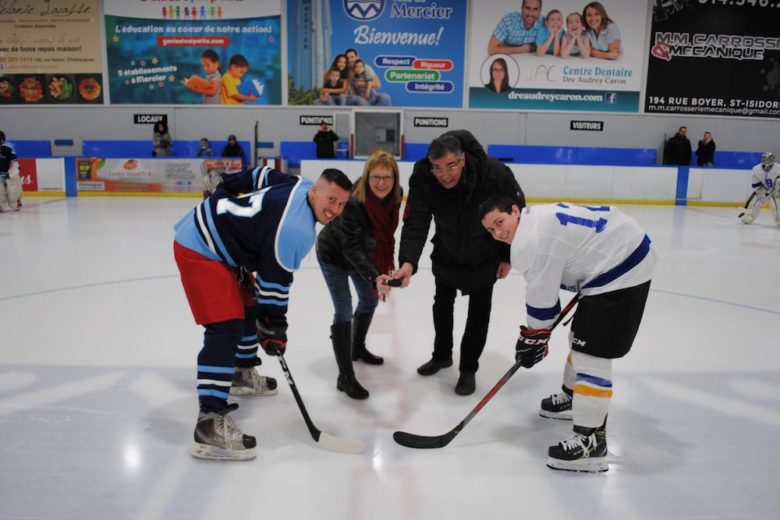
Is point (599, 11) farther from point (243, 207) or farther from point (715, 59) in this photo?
point (243, 207)

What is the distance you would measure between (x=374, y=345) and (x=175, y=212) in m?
7.50

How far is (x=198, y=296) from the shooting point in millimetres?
2549

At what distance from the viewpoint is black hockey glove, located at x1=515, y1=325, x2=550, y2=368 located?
2.55m

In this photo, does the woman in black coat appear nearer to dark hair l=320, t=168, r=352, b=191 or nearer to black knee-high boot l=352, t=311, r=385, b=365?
black knee-high boot l=352, t=311, r=385, b=365

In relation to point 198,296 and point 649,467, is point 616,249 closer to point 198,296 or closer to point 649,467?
point 649,467

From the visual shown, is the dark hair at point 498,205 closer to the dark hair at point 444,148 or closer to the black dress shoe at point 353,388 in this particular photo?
the dark hair at point 444,148

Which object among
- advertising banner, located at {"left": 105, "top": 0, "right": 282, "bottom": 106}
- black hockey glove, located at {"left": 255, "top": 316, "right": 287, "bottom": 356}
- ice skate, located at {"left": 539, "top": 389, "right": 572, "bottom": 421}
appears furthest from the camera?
advertising banner, located at {"left": 105, "top": 0, "right": 282, "bottom": 106}

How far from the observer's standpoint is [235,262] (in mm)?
2607

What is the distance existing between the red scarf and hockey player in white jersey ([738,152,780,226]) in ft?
30.4

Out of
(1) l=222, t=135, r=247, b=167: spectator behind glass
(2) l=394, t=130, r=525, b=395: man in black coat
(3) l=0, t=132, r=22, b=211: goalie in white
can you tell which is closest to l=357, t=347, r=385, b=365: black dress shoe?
(2) l=394, t=130, r=525, b=395: man in black coat

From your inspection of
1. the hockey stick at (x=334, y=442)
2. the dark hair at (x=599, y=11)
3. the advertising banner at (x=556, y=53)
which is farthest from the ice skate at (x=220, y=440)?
the dark hair at (x=599, y=11)

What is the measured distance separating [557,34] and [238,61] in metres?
7.57

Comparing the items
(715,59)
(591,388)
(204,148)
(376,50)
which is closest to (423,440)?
(591,388)

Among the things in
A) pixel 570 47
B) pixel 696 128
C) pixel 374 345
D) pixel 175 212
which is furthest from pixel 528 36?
pixel 374 345
